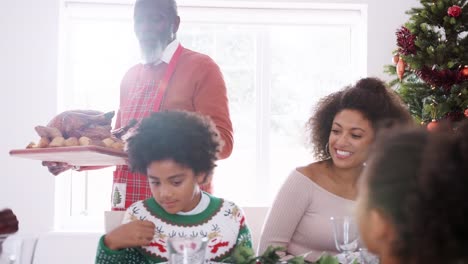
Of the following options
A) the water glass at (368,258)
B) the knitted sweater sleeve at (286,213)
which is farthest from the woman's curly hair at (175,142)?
the water glass at (368,258)

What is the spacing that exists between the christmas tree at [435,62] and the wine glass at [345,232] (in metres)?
1.86

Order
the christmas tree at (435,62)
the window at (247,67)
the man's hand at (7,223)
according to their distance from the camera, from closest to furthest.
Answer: the man's hand at (7,223)
the christmas tree at (435,62)
the window at (247,67)

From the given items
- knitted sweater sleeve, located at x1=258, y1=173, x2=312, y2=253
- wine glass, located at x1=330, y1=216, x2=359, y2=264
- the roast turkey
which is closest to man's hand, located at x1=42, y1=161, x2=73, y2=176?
the roast turkey

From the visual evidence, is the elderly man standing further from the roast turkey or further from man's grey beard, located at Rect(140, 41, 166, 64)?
the roast turkey

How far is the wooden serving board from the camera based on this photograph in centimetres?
172

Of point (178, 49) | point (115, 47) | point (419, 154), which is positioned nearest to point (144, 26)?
point (178, 49)

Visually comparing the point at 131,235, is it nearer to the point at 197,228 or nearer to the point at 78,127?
the point at 197,228

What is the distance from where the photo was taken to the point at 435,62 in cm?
324

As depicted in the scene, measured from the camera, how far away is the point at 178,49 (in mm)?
2221

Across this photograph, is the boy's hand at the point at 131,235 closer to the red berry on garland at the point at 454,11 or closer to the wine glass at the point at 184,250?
the wine glass at the point at 184,250

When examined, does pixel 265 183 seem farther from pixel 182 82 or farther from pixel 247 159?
pixel 182 82

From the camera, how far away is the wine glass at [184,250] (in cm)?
127

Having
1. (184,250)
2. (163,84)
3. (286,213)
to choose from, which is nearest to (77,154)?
(163,84)

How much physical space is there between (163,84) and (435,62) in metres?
1.65
